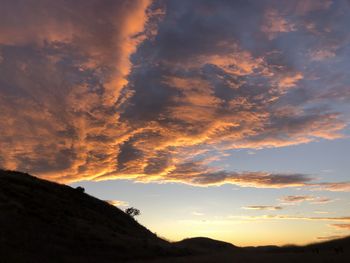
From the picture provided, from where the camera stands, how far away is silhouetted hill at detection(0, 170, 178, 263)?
125 feet

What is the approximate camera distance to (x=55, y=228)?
166 feet

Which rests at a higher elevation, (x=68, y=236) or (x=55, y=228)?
(x=55, y=228)

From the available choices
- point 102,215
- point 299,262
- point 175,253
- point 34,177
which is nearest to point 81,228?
point 175,253

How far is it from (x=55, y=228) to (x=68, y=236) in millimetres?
2590

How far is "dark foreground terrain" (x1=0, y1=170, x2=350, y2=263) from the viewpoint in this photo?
104ft

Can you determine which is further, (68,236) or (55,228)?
(55,228)

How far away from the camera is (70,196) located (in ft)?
246

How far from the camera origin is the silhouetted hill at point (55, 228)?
125ft

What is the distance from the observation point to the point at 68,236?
49.1 metres

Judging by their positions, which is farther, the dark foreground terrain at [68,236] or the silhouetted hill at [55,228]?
the silhouetted hill at [55,228]

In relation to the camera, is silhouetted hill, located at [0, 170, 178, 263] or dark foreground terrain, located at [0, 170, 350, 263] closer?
dark foreground terrain, located at [0, 170, 350, 263]

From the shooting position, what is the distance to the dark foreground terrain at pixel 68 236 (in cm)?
3158

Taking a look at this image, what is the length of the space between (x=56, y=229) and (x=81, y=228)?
4954mm

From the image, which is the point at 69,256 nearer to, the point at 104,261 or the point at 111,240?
the point at 104,261
